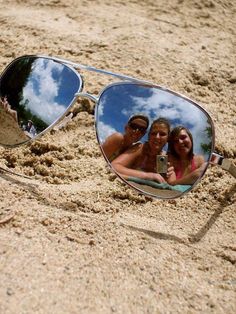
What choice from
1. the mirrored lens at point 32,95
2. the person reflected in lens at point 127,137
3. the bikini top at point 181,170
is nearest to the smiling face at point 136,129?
the person reflected in lens at point 127,137

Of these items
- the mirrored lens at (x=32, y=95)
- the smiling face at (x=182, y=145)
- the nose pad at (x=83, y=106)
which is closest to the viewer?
the smiling face at (x=182, y=145)

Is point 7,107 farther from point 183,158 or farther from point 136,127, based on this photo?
point 183,158

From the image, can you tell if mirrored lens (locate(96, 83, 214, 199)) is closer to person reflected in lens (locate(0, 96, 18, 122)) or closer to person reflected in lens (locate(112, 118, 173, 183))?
person reflected in lens (locate(112, 118, 173, 183))

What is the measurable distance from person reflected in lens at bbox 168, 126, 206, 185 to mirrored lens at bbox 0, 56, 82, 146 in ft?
1.30

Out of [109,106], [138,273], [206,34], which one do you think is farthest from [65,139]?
[206,34]

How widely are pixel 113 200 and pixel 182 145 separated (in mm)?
253

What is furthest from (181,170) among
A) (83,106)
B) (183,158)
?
(83,106)

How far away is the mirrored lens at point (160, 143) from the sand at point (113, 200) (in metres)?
0.09

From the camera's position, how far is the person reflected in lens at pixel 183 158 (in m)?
1.30

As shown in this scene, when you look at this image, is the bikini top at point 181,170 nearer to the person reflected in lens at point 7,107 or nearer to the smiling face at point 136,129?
the smiling face at point 136,129

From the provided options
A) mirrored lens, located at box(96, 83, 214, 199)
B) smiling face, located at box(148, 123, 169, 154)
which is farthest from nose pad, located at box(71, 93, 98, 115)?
smiling face, located at box(148, 123, 169, 154)

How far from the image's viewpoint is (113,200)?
1.36m

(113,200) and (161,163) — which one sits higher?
(161,163)

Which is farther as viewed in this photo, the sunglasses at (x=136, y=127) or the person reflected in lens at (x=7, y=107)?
the person reflected in lens at (x=7, y=107)
